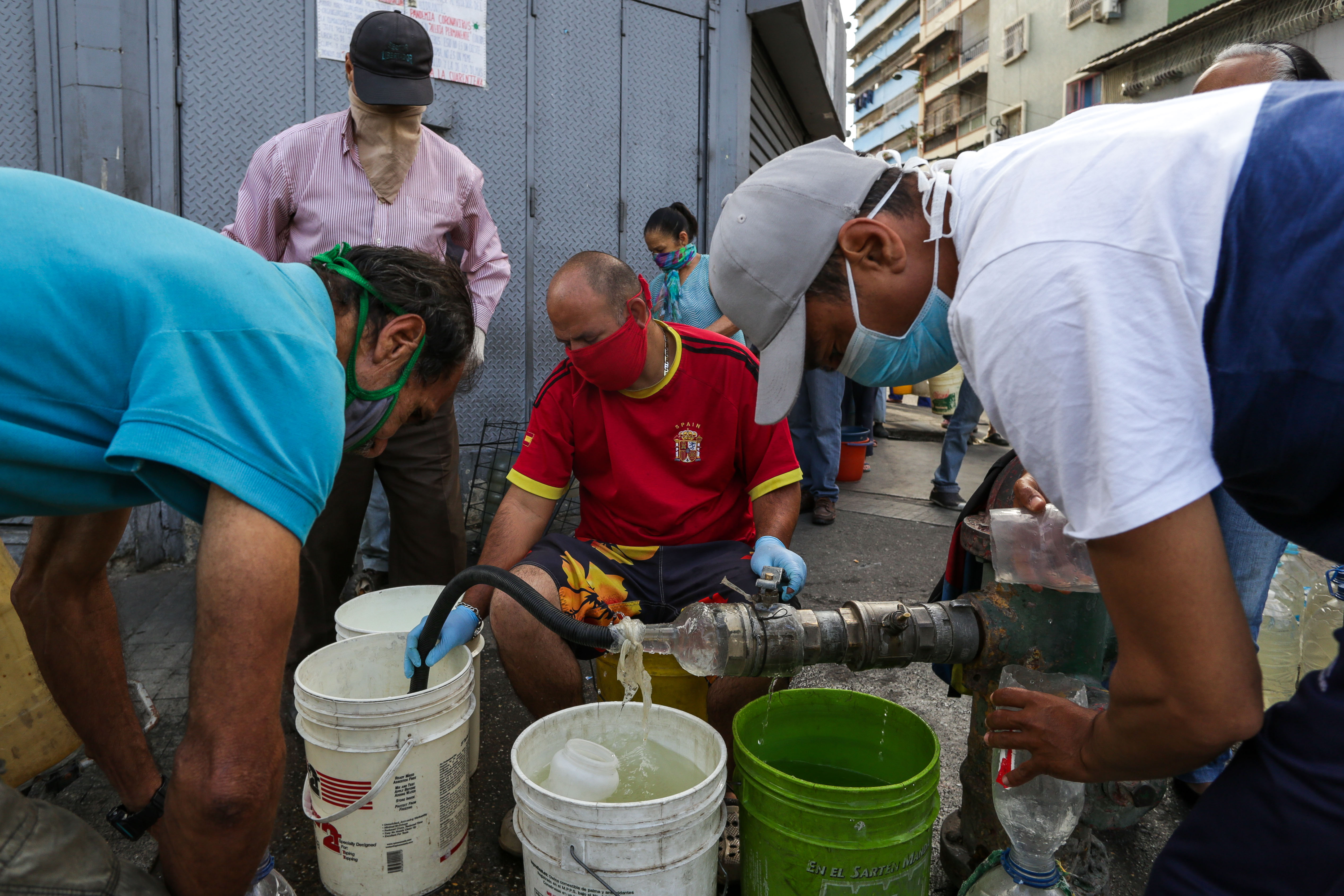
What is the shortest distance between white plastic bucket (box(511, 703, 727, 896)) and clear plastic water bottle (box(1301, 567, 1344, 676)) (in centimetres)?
240

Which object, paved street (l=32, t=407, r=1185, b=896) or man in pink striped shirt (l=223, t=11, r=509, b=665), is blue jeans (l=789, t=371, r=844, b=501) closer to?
paved street (l=32, t=407, r=1185, b=896)

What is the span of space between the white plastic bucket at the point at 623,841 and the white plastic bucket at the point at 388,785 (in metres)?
0.25

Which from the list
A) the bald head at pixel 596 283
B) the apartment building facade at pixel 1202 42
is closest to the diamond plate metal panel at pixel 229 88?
the bald head at pixel 596 283

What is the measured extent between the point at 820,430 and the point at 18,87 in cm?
464

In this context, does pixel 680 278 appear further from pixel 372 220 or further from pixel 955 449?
pixel 955 449

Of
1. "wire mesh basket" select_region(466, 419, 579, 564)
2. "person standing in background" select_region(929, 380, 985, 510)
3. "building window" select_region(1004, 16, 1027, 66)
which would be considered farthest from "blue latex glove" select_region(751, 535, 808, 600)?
"building window" select_region(1004, 16, 1027, 66)

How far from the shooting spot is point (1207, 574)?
0.88 meters

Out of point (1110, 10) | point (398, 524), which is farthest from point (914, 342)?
point (1110, 10)

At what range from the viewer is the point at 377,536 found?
3850mm

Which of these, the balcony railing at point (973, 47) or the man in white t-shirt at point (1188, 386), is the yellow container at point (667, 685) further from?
the balcony railing at point (973, 47)

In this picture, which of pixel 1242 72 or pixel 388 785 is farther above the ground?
pixel 1242 72

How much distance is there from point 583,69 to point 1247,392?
5035mm

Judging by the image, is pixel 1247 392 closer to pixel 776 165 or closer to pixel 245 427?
pixel 776 165

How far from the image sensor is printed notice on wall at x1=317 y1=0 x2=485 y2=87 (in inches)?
169
